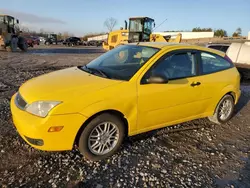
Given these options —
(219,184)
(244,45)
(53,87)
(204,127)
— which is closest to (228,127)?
(204,127)

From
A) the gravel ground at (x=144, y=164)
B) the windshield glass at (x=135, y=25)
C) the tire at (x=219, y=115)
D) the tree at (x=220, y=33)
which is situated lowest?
the gravel ground at (x=144, y=164)

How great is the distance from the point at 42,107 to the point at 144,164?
63.0 inches

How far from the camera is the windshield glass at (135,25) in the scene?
17391mm

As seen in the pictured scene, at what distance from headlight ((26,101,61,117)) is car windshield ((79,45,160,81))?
0.99 m

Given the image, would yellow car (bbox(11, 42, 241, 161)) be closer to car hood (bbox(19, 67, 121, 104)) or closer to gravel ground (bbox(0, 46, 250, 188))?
car hood (bbox(19, 67, 121, 104))

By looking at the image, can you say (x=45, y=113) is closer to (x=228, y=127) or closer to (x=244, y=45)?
(x=228, y=127)

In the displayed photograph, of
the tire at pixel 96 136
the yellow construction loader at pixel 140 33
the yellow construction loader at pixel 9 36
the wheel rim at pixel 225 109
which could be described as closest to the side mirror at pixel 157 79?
the tire at pixel 96 136

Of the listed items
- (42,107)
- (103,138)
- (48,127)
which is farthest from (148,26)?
(48,127)

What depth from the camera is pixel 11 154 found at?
339 cm

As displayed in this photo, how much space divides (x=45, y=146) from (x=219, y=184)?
2286 mm

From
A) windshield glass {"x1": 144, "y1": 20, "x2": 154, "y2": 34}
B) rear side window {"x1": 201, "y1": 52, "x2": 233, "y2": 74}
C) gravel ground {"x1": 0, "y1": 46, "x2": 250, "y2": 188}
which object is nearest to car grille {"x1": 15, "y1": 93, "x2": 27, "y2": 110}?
gravel ground {"x1": 0, "y1": 46, "x2": 250, "y2": 188}

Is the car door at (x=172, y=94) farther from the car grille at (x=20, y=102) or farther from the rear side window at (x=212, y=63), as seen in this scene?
the car grille at (x=20, y=102)

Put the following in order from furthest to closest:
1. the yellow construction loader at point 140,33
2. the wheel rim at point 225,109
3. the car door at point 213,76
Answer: the yellow construction loader at point 140,33
the wheel rim at point 225,109
the car door at point 213,76

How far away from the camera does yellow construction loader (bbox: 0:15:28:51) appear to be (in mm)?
20447
